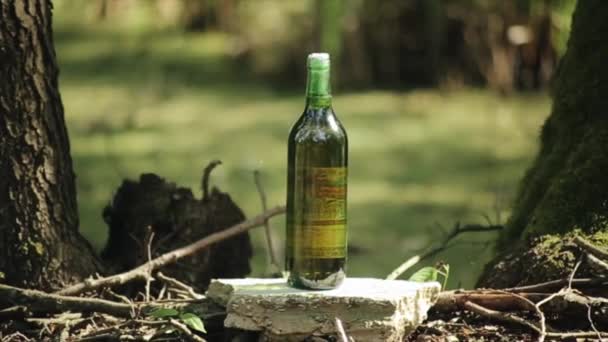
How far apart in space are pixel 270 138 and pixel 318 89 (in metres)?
3.62

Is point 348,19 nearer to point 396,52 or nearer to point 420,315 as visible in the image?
point 396,52

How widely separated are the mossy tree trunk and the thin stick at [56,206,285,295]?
1.56 ft

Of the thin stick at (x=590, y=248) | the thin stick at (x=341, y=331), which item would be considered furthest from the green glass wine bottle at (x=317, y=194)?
the thin stick at (x=590, y=248)

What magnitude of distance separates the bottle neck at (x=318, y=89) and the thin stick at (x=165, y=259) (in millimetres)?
472

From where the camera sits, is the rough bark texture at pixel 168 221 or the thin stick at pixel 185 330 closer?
the thin stick at pixel 185 330

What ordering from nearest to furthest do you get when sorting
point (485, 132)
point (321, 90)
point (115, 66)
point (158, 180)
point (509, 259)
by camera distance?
1. point (321, 90)
2. point (509, 259)
3. point (158, 180)
4. point (485, 132)
5. point (115, 66)

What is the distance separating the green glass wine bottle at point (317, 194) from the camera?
6.62ft

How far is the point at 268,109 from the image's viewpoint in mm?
6070

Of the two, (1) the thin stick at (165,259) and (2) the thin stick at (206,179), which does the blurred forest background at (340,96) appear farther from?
(1) the thin stick at (165,259)

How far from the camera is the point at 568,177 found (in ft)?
7.58

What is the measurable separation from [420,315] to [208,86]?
449cm

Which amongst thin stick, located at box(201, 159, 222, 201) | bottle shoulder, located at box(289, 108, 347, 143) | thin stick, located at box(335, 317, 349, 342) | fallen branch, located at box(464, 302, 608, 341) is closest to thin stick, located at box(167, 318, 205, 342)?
thin stick, located at box(335, 317, 349, 342)

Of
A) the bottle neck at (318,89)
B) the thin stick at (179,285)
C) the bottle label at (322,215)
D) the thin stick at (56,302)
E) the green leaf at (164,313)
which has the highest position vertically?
the bottle neck at (318,89)

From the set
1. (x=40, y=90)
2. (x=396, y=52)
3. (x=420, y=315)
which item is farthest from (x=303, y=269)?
(x=396, y=52)
